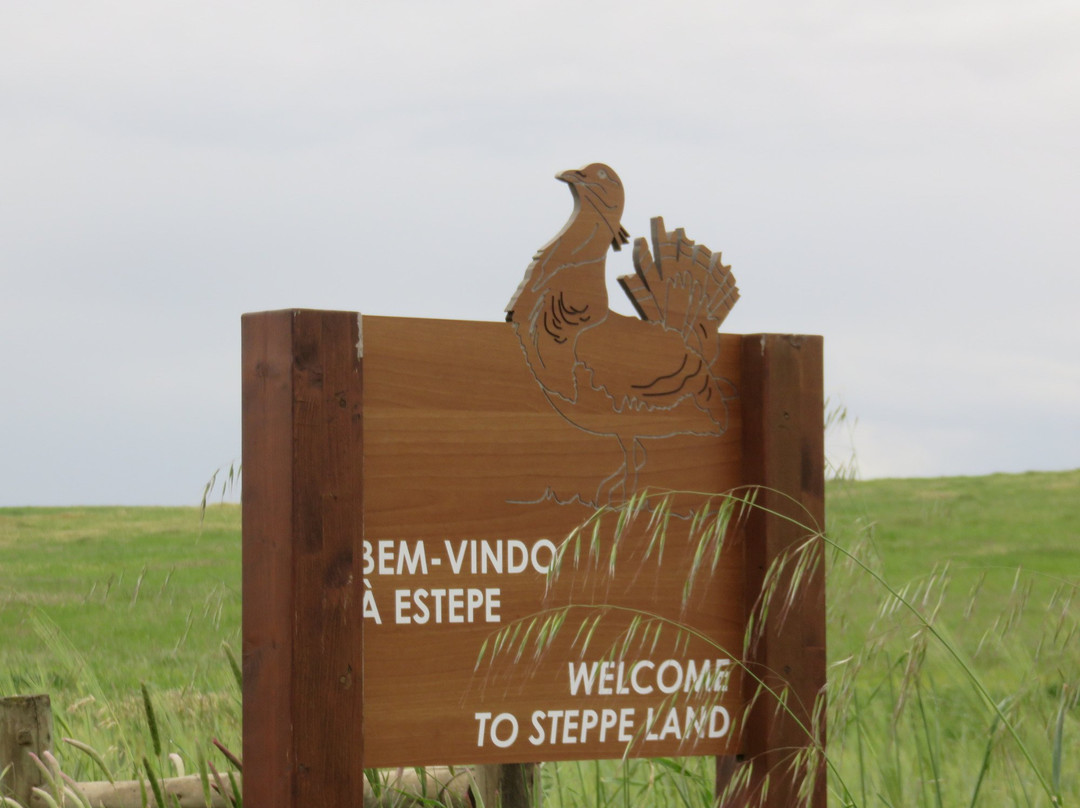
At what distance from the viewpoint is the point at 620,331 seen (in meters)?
2.63

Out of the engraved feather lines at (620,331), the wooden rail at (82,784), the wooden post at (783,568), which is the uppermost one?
the engraved feather lines at (620,331)

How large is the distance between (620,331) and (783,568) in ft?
2.42

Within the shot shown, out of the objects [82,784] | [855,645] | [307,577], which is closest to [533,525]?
[307,577]

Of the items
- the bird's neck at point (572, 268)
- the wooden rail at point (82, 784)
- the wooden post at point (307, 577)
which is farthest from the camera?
the wooden rail at point (82, 784)

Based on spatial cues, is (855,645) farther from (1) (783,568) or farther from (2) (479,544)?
(2) (479,544)

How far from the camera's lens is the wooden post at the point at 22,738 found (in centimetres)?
270

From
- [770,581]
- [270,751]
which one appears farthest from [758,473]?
[270,751]

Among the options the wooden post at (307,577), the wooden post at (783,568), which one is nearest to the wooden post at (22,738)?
the wooden post at (307,577)

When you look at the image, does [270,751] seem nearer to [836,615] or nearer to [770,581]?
[770,581]

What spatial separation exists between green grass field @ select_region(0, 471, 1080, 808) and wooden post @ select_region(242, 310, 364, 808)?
0.24 meters

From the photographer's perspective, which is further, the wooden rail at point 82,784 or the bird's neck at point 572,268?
the wooden rail at point 82,784

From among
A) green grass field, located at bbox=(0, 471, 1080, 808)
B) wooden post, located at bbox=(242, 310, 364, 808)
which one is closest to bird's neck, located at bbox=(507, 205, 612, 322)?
wooden post, located at bbox=(242, 310, 364, 808)

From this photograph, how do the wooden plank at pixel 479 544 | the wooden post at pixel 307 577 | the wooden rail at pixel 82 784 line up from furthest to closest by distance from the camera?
the wooden rail at pixel 82 784, the wooden plank at pixel 479 544, the wooden post at pixel 307 577

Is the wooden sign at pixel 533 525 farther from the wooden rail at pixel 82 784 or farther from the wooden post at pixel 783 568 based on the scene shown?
the wooden rail at pixel 82 784
